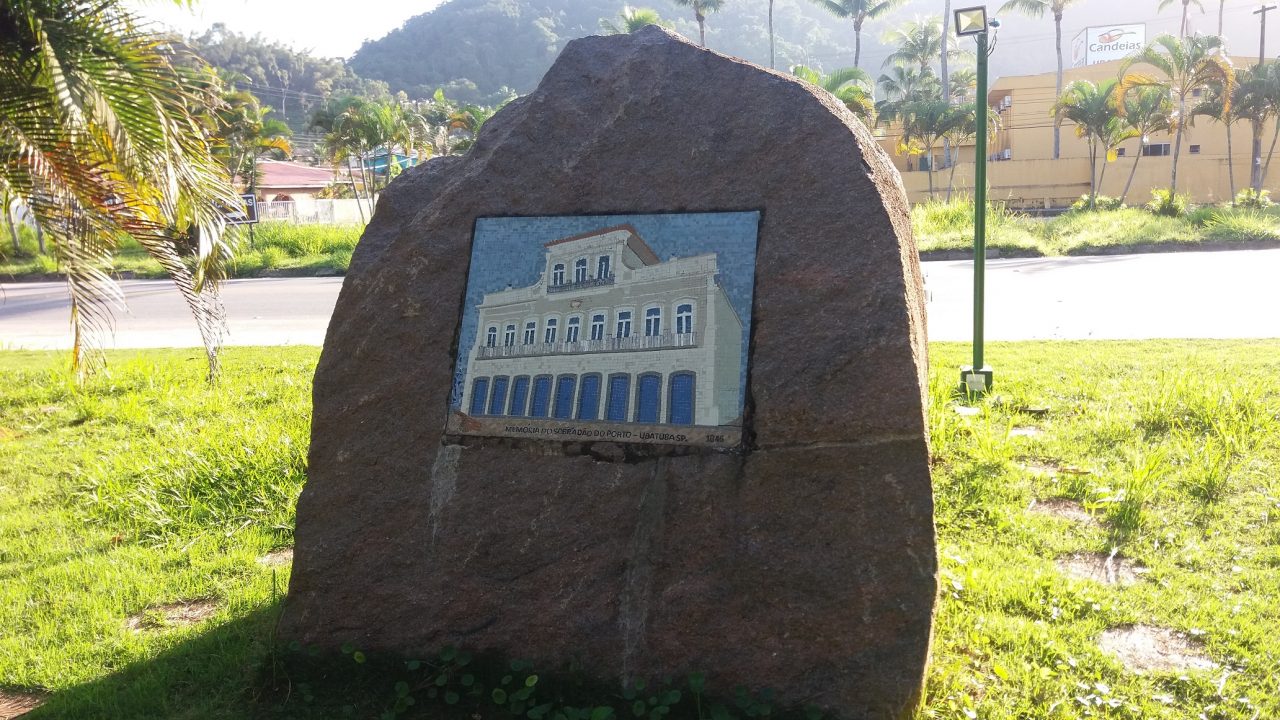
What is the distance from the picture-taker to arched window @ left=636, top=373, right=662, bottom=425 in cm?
299

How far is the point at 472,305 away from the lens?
10.9 ft

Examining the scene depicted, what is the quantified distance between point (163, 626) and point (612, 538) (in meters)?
2.07

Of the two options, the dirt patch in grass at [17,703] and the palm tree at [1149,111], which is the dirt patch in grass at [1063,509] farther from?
the palm tree at [1149,111]

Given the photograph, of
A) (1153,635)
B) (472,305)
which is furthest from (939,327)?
(472,305)

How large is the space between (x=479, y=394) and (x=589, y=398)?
0.40 m

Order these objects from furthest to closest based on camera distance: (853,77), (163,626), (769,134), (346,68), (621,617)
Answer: (346,68) → (853,77) → (163,626) → (769,134) → (621,617)

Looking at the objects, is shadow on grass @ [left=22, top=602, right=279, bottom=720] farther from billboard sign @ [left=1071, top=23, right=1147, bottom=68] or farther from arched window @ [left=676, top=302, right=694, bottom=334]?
billboard sign @ [left=1071, top=23, right=1147, bottom=68]

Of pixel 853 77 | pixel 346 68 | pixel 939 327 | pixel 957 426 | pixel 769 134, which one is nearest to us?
pixel 769 134

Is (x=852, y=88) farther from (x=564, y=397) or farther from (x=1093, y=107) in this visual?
(x=564, y=397)

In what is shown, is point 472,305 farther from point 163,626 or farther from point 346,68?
point 346,68

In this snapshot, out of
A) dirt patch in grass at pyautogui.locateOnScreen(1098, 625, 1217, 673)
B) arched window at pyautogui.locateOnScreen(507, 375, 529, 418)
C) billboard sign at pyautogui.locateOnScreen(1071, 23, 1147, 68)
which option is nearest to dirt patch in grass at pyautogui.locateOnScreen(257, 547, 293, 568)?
arched window at pyautogui.locateOnScreen(507, 375, 529, 418)

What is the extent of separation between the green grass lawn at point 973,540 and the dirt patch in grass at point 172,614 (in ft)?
0.04

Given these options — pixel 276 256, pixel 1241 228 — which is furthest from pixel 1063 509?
pixel 276 256

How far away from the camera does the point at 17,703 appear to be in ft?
10.8
